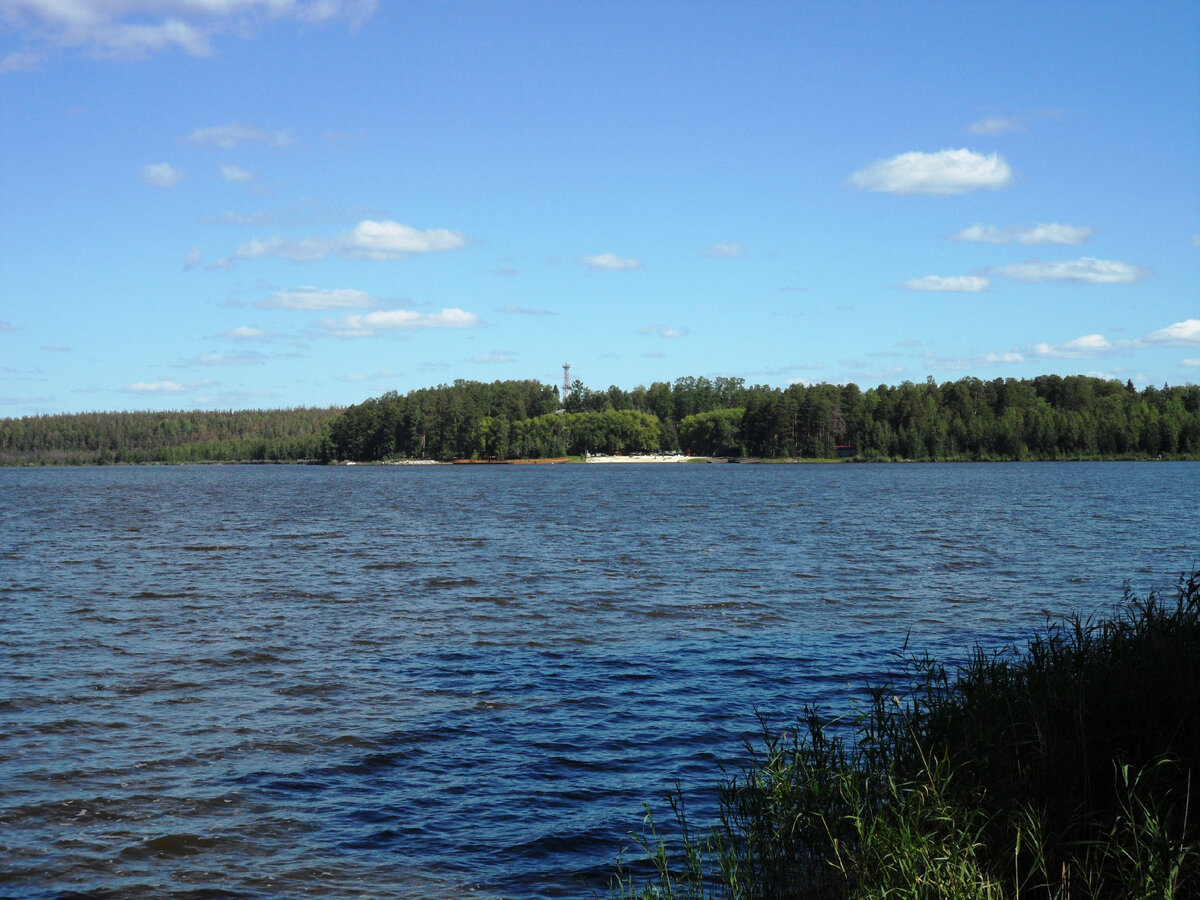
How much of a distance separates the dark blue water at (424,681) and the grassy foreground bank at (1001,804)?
2.31 m

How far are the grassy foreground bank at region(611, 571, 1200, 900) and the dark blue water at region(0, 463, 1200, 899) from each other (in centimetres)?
231

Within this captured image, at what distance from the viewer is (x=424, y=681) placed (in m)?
19.6

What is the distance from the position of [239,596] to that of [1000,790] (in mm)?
26882

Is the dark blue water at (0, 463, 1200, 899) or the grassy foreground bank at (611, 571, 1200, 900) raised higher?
the grassy foreground bank at (611, 571, 1200, 900)

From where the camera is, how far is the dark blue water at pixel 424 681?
38.0 feet

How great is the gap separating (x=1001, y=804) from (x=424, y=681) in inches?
505

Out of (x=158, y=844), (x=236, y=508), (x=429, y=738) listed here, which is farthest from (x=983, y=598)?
(x=236, y=508)

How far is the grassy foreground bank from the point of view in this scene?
26.5 ft

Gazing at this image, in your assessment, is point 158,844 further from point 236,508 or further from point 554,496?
point 554,496

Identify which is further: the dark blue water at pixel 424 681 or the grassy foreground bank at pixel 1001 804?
the dark blue water at pixel 424 681

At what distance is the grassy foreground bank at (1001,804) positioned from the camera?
8.09 meters

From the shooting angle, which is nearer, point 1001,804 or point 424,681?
point 1001,804

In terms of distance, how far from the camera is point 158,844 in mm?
11633

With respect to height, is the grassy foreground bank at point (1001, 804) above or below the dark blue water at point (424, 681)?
above
